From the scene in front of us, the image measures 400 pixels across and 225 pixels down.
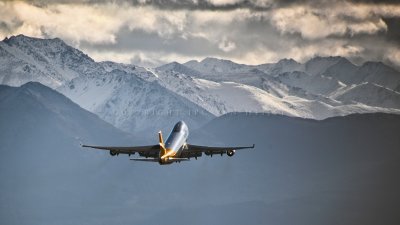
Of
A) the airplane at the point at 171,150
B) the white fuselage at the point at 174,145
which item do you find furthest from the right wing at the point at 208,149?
the white fuselage at the point at 174,145

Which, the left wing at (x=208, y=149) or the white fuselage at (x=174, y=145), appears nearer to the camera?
the white fuselage at (x=174, y=145)

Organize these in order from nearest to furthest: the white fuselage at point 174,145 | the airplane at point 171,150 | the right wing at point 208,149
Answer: the white fuselage at point 174,145 → the airplane at point 171,150 → the right wing at point 208,149

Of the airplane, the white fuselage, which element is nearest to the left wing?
the airplane

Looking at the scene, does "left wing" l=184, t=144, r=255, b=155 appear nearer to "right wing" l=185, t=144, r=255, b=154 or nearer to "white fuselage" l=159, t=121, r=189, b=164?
"right wing" l=185, t=144, r=255, b=154

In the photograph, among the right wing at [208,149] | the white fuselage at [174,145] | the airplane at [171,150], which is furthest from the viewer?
the right wing at [208,149]

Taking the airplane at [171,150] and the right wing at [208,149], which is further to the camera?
the right wing at [208,149]

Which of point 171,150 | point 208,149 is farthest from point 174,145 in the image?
point 208,149

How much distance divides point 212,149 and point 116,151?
55.0 ft

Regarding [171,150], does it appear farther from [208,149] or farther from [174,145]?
[208,149]

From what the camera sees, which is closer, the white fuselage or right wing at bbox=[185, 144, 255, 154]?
the white fuselage

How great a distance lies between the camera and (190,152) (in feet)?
639

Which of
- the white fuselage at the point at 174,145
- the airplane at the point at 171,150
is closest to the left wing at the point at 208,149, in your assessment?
the airplane at the point at 171,150

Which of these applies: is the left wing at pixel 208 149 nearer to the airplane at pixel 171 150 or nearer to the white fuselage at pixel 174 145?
the airplane at pixel 171 150

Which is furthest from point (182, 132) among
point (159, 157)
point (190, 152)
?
point (159, 157)
